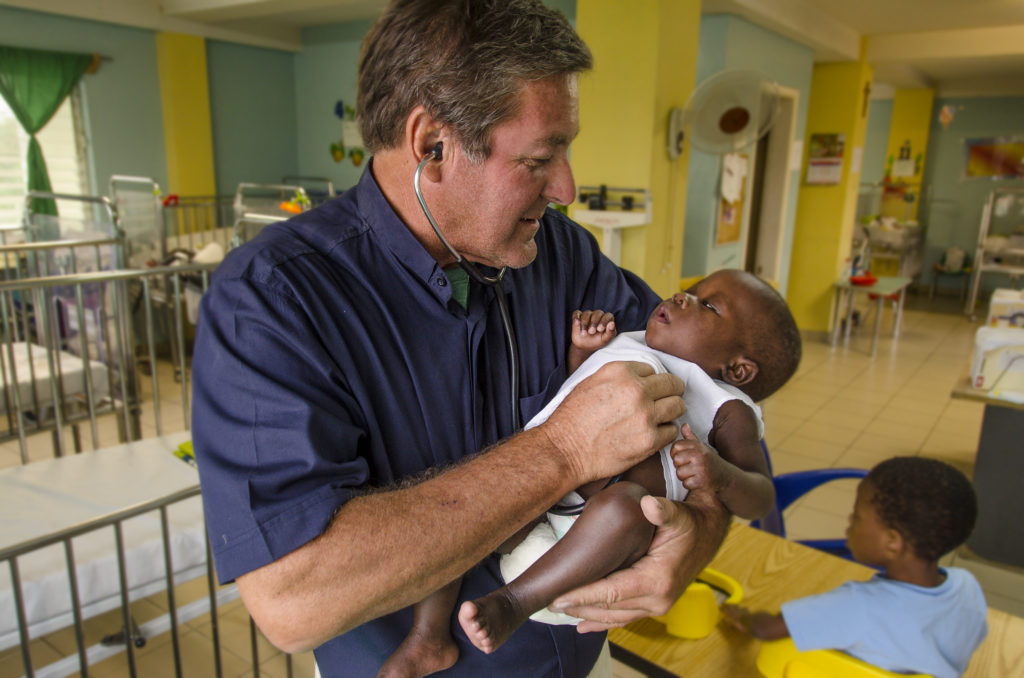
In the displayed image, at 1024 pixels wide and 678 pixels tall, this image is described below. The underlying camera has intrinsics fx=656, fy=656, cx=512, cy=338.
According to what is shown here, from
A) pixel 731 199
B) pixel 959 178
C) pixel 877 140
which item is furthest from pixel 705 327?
pixel 877 140

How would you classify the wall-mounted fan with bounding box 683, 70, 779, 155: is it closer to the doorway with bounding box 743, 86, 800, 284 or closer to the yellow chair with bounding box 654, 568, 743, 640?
the doorway with bounding box 743, 86, 800, 284

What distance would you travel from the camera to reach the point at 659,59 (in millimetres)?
4000

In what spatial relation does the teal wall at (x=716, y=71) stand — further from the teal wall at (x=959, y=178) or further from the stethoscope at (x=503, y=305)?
the teal wall at (x=959, y=178)

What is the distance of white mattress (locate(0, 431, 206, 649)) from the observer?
162 centimetres

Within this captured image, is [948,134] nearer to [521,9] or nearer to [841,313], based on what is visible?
[841,313]

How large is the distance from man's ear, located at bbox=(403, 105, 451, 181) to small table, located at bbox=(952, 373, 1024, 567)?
305 cm

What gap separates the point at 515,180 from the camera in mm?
884

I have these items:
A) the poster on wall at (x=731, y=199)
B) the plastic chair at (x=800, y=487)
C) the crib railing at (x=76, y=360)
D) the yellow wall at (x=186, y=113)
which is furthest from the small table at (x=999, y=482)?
the yellow wall at (x=186, y=113)

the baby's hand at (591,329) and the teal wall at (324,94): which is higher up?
the teal wall at (324,94)

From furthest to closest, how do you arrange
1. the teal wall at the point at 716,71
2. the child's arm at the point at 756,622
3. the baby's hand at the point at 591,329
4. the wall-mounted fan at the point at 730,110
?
the teal wall at the point at 716,71 → the wall-mounted fan at the point at 730,110 → the child's arm at the point at 756,622 → the baby's hand at the point at 591,329

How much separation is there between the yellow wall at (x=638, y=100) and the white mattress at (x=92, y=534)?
313 centimetres

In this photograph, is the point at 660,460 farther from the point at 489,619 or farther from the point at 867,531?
the point at 867,531

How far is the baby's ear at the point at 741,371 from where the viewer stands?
126 centimetres

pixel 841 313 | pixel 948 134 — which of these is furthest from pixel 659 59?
pixel 948 134
